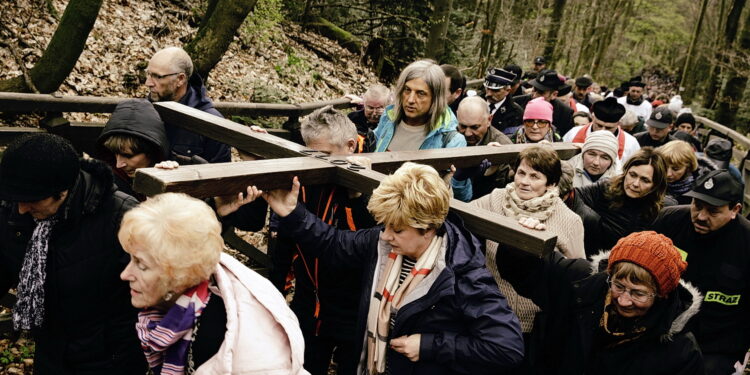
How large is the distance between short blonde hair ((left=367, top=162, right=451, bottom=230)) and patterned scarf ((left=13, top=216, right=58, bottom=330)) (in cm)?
147

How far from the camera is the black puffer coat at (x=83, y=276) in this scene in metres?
2.47

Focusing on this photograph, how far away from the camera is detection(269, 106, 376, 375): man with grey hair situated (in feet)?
10.6

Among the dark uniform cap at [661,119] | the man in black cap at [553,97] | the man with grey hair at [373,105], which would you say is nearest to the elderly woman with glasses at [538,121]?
the man with grey hair at [373,105]

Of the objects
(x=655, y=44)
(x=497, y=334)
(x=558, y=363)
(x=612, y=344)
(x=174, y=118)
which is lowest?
(x=558, y=363)

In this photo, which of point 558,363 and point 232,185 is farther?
point 558,363

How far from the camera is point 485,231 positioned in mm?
2414

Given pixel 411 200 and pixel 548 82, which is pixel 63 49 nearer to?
pixel 411 200

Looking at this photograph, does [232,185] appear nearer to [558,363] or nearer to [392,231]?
[392,231]

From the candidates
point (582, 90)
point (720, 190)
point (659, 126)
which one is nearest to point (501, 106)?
point (659, 126)

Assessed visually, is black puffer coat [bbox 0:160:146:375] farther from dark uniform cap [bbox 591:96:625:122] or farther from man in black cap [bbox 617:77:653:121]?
man in black cap [bbox 617:77:653:121]

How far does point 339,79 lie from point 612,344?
37.1 feet

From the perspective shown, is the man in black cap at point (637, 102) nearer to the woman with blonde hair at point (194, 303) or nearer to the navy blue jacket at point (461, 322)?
the navy blue jacket at point (461, 322)

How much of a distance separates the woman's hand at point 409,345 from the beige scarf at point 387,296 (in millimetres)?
113

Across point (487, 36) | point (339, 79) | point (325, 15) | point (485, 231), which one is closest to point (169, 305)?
point (485, 231)
